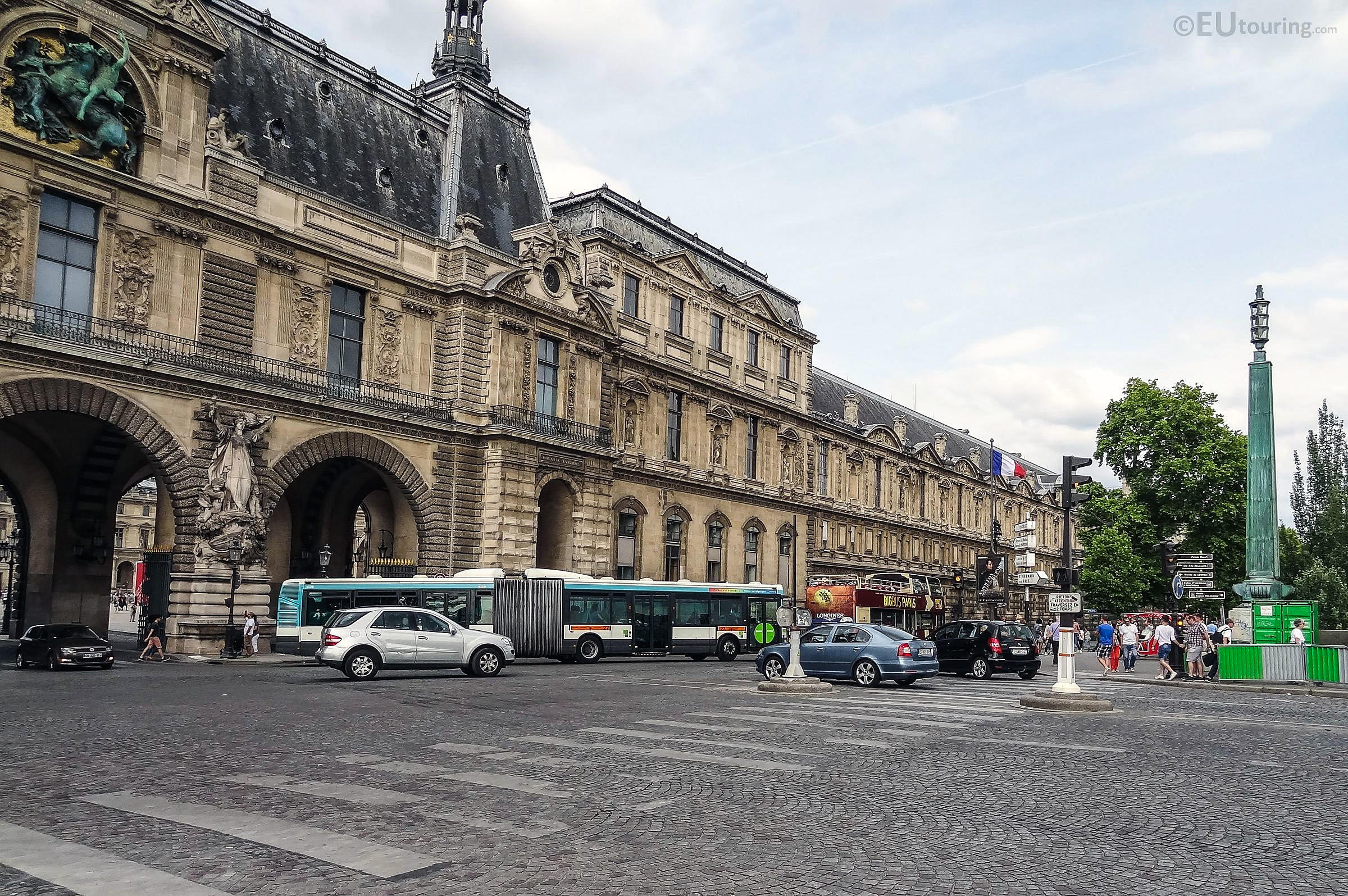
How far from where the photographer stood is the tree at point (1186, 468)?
178 ft

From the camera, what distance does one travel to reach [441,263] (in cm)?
3853

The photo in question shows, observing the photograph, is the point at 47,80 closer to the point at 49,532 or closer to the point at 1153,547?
the point at 49,532

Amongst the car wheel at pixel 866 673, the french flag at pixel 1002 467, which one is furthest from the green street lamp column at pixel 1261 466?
the french flag at pixel 1002 467

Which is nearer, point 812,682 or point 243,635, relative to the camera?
point 812,682

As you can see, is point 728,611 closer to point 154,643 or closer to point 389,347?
point 389,347

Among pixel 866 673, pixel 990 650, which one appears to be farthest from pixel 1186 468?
pixel 866 673

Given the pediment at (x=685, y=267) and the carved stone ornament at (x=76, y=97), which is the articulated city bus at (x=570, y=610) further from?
the pediment at (x=685, y=267)

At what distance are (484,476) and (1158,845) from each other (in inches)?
1285

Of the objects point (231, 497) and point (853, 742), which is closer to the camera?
point (853, 742)

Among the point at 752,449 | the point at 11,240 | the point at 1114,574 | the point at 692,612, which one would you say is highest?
the point at 11,240

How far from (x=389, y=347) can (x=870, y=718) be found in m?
25.0

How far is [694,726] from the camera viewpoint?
1524cm

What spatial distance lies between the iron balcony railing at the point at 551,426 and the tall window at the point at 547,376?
0.44 metres

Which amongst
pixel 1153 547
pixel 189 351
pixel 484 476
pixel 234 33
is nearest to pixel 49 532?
pixel 189 351
